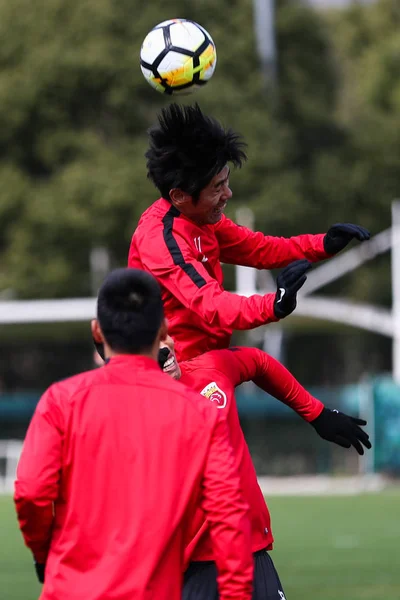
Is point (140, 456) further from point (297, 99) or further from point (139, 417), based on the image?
point (297, 99)

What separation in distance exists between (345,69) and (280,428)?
2169 cm

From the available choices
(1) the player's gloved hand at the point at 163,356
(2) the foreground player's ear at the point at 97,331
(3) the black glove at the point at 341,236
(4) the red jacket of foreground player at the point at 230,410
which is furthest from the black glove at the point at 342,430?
(2) the foreground player's ear at the point at 97,331

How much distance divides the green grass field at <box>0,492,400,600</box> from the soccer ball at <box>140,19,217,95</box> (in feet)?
20.6

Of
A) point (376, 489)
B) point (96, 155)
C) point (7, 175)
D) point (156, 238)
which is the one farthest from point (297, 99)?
point (156, 238)

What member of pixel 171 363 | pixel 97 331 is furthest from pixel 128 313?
pixel 171 363

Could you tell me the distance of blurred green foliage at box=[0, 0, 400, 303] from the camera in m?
33.3

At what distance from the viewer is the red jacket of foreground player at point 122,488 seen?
13.3ft

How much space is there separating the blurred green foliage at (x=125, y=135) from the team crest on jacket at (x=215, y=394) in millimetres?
27287

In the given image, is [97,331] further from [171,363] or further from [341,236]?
[341,236]

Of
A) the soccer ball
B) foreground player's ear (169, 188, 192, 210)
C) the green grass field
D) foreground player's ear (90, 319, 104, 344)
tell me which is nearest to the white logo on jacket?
foreground player's ear (169, 188, 192, 210)

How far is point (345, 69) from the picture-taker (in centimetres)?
4553

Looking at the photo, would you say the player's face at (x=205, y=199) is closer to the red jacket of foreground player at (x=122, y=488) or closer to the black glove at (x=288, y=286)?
the black glove at (x=288, y=286)

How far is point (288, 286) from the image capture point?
16.9 feet

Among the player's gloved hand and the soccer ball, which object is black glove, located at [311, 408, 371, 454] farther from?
the soccer ball
